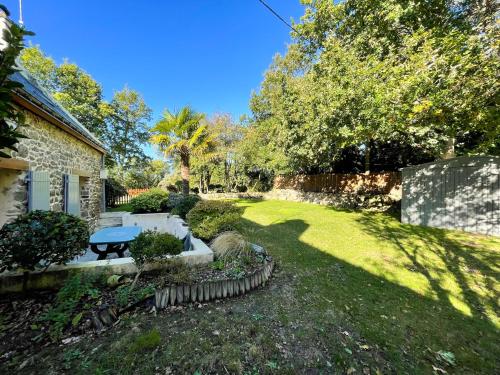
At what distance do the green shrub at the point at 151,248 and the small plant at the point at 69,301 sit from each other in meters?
0.62

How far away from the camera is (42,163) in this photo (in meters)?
4.83

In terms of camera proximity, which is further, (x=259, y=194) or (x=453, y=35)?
(x=259, y=194)

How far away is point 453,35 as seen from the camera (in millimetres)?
5660

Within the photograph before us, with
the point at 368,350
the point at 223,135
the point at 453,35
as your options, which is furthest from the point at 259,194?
the point at 368,350

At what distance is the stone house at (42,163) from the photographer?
4035 millimetres

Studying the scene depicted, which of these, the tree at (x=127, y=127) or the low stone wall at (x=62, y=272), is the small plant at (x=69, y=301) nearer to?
the low stone wall at (x=62, y=272)

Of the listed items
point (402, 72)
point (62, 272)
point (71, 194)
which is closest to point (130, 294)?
point (62, 272)

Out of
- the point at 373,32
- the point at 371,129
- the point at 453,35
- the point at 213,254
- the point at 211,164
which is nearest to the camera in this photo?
the point at 213,254

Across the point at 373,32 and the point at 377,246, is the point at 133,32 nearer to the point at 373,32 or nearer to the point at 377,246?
the point at 373,32

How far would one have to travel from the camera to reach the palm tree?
1023cm

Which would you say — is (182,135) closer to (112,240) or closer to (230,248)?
(112,240)

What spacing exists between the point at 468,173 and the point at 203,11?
1073 cm

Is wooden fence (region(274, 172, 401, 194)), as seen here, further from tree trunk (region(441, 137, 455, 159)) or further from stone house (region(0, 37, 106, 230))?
stone house (region(0, 37, 106, 230))

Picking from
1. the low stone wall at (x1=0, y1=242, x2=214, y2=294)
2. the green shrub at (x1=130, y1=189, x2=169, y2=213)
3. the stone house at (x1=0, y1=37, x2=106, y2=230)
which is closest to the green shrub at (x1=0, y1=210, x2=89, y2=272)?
the low stone wall at (x1=0, y1=242, x2=214, y2=294)
